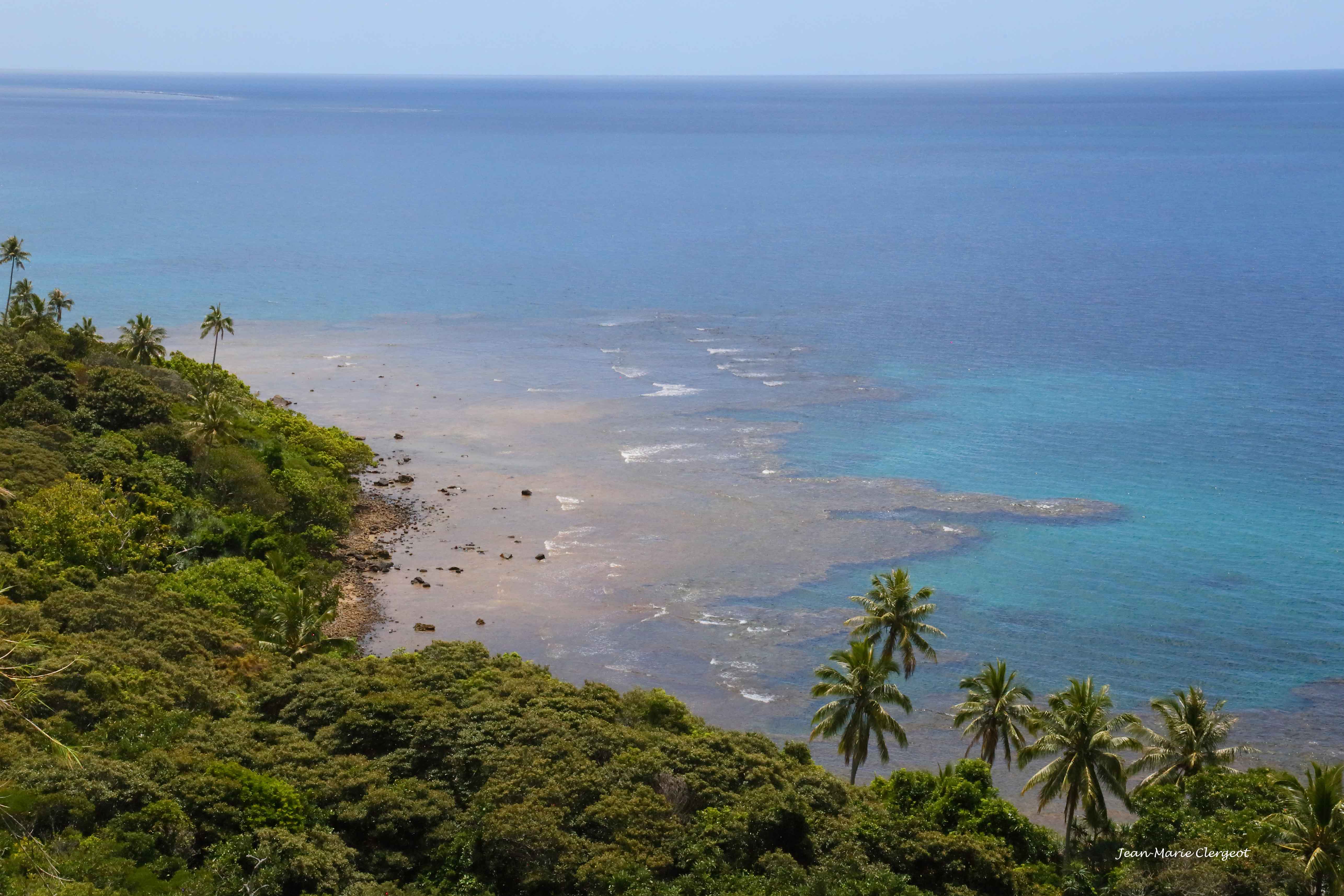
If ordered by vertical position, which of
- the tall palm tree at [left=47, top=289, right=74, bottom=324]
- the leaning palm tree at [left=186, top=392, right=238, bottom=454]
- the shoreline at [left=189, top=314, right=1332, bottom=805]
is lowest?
the shoreline at [left=189, top=314, right=1332, bottom=805]

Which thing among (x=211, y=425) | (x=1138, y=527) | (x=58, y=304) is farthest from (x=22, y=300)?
(x=1138, y=527)

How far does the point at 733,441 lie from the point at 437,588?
28.9 meters

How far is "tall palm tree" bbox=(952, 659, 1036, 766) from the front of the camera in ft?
132

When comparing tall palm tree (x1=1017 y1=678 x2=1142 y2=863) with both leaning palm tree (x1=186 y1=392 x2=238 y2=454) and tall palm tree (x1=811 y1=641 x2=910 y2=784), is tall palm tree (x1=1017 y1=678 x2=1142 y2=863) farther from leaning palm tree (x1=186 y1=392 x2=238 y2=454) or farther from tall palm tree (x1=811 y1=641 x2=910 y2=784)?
leaning palm tree (x1=186 y1=392 x2=238 y2=454)

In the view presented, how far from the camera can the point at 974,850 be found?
113 feet

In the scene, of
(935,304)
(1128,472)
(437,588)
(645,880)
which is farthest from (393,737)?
(935,304)

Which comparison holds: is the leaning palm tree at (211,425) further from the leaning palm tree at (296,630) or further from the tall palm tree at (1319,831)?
the tall palm tree at (1319,831)

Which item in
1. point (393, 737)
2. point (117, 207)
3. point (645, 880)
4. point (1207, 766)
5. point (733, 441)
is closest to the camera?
point (645, 880)

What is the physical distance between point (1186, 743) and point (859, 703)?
10.3 m

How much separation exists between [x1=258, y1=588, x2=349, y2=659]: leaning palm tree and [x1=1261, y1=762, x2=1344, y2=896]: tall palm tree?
3473cm

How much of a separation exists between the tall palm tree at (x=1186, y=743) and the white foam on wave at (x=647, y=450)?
4856cm

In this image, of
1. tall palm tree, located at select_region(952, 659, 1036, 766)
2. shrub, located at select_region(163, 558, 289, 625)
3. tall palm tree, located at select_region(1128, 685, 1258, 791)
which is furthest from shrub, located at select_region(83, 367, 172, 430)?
tall palm tree, located at select_region(1128, 685, 1258, 791)

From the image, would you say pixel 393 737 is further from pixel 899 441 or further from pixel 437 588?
pixel 899 441

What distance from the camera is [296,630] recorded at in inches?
A: 1908
